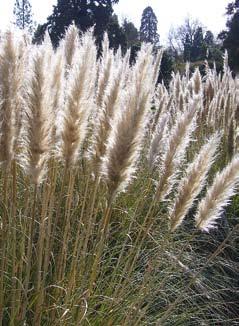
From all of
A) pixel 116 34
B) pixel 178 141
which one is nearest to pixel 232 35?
pixel 116 34

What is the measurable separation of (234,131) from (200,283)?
1.47 metres

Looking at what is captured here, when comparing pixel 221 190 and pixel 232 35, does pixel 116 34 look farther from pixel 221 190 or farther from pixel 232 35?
pixel 221 190

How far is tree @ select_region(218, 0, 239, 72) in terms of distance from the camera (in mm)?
27094

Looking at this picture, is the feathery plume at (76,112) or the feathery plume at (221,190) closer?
the feathery plume at (76,112)

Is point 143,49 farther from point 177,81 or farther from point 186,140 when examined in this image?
point 177,81

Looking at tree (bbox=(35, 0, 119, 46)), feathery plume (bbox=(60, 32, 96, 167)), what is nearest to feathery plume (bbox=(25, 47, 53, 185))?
feathery plume (bbox=(60, 32, 96, 167))

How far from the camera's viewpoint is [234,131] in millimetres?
4152

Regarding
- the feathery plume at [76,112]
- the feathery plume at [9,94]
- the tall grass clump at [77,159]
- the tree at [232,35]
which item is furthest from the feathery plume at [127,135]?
the tree at [232,35]

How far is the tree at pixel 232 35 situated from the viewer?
27.1m

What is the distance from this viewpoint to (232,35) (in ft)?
99.7

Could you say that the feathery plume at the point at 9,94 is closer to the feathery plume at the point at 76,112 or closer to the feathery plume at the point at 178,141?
the feathery plume at the point at 76,112

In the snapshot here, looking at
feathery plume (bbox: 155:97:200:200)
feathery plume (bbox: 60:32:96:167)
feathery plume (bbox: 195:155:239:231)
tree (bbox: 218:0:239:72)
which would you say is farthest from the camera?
tree (bbox: 218:0:239:72)

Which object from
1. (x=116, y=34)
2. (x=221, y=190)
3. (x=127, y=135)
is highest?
(x=116, y=34)

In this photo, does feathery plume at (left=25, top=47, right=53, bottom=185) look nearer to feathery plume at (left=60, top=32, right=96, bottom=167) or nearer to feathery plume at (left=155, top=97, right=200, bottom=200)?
feathery plume at (left=60, top=32, right=96, bottom=167)
